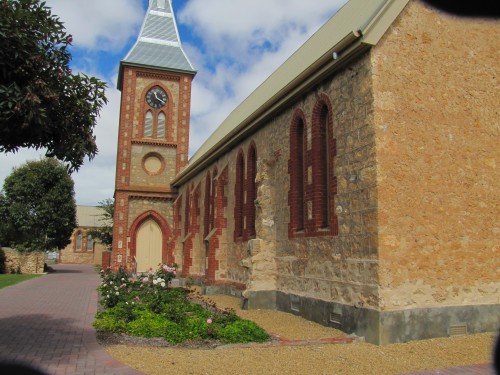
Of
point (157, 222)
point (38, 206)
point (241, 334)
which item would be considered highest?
point (38, 206)

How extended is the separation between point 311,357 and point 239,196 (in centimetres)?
1007

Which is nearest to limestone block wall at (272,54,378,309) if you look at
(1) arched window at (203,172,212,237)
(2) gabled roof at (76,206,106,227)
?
(1) arched window at (203,172,212,237)

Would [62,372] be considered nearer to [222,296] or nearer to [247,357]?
[247,357]

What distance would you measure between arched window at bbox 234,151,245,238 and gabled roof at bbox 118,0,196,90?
17266 mm

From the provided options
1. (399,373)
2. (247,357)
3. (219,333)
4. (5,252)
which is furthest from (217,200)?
(5,252)

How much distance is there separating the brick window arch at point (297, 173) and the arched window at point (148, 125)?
67.3 ft

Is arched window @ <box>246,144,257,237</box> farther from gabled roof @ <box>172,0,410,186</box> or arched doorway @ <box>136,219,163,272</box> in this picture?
arched doorway @ <box>136,219,163,272</box>

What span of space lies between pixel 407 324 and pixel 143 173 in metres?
24.2

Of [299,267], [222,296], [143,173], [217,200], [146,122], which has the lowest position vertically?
[222,296]

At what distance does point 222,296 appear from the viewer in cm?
1686

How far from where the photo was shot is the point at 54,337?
28.5 feet

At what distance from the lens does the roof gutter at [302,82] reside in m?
9.21

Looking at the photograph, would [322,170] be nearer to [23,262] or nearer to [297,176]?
[297,176]

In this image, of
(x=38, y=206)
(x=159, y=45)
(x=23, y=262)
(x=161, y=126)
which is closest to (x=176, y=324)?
(x=161, y=126)
